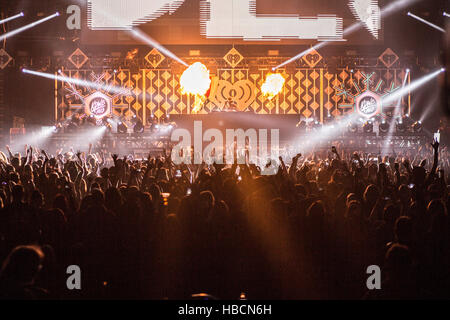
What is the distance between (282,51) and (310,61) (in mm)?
1462

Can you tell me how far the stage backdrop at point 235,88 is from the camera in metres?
21.3

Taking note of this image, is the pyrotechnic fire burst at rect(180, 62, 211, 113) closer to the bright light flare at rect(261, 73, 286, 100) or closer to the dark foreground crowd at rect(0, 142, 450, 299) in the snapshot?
the bright light flare at rect(261, 73, 286, 100)

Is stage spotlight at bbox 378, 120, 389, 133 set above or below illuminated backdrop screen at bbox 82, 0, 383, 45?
below

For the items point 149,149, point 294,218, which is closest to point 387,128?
point 149,149

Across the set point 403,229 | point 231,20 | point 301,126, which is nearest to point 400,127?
point 301,126

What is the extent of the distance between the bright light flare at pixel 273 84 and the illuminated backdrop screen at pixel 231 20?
189 centimetres

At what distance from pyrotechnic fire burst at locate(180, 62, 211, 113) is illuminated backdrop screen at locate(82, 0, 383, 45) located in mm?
1769

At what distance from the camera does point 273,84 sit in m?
20.9

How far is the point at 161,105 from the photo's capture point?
72.7ft

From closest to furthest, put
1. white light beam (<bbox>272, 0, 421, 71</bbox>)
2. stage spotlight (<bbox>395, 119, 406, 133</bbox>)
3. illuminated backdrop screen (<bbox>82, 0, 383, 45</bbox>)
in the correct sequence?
stage spotlight (<bbox>395, 119, 406, 133</bbox>)
illuminated backdrop screen (<bbox>82, 0, 383, 45</bbox>)
white light beam (<bbox>272, 0, 421, 71</bbox>)

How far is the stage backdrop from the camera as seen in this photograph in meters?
21.3

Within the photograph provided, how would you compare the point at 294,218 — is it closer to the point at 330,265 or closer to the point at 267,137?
the point at 330,265

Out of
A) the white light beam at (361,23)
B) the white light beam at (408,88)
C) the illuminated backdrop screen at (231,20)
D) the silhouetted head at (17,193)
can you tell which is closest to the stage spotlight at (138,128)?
the illuminated backdrop screen at (231,20)

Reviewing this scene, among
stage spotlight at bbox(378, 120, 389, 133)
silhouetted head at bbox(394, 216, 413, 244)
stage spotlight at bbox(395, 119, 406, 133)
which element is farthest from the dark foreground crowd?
stage spotlight at bbox(395, 119, 406, 133)
